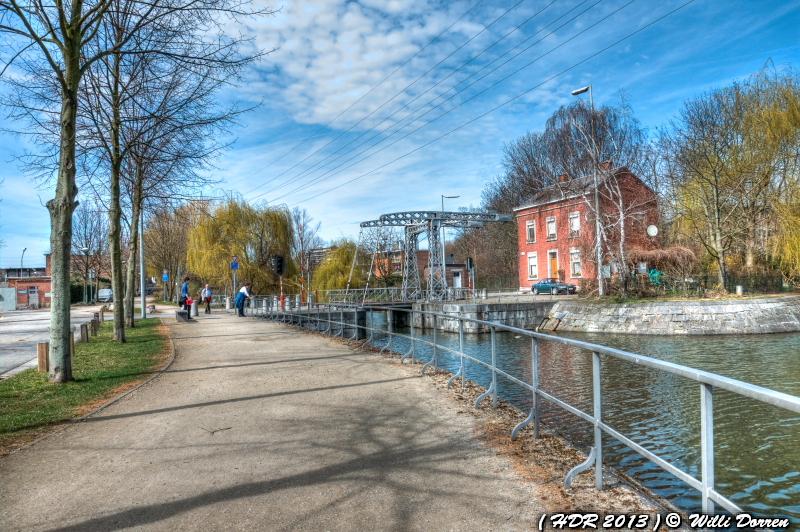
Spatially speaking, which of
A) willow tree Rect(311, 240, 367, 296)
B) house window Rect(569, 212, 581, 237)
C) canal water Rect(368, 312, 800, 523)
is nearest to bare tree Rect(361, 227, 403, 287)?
willow tree Rect(311, 240, 367, 296)

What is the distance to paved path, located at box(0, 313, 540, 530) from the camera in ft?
12.2

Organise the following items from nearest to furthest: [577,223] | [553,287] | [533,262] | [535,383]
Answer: [535,383], [553,287], [577,223], [533,262]

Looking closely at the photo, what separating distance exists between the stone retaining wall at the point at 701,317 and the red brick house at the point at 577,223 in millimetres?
3448

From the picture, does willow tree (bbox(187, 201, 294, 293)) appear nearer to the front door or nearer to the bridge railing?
the bridge railing

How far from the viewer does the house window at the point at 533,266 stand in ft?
155

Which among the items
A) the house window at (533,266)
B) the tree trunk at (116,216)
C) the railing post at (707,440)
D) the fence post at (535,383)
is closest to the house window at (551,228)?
the house window at (533,266)

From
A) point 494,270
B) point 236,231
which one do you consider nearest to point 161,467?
point 236,231

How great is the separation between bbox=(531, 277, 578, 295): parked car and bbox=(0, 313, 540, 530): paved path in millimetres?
33966

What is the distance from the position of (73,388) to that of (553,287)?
118ft

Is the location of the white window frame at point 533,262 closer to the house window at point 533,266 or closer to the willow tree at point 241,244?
the house window at point 533,266

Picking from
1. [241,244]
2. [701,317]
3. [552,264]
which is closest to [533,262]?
[552,264]

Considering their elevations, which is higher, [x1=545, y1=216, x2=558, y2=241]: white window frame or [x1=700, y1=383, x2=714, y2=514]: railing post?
[x1=545, y1=216, x2=558, y2=241]: white window frame

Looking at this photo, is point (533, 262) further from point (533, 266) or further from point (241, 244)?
point (241, 244)

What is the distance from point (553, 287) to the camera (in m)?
40.7
